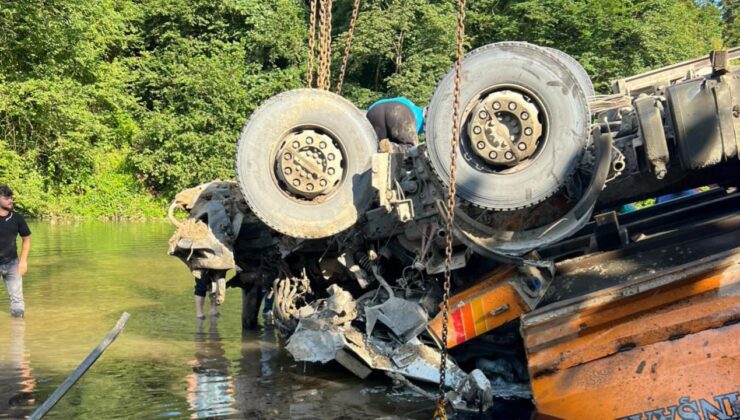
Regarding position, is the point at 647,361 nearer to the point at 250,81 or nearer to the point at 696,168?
the point at 696,168

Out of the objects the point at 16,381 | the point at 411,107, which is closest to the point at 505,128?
the point at 411,107

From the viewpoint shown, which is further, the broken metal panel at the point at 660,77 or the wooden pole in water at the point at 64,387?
the broken metal panel at the point at 660,77

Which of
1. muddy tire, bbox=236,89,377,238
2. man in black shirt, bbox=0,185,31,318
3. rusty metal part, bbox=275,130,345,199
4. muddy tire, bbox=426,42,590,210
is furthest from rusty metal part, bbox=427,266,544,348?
man in black shirt, bbox=0,185,31,318

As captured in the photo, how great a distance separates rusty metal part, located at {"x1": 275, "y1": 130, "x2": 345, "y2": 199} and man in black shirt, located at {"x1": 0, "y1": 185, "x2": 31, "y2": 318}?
416 cm

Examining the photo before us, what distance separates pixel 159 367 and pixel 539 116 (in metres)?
3.65

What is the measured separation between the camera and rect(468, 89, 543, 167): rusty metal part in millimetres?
5535

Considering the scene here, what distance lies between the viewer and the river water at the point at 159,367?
567 centimetres

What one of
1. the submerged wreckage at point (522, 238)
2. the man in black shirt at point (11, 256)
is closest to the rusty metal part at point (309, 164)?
the submerged wreckage at point (522, 238)

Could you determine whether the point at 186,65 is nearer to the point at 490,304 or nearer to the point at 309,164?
the point at 309,164

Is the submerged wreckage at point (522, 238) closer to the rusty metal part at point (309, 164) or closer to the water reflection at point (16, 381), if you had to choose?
the rusty metal part at point (309, 164)

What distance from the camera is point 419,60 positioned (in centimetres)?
3291

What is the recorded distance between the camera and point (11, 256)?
372 inches

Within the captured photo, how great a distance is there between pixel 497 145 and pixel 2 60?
27504mm

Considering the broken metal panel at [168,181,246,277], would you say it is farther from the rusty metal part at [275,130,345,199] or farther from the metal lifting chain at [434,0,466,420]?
the metal lifting chain at [434,0,466,420]
